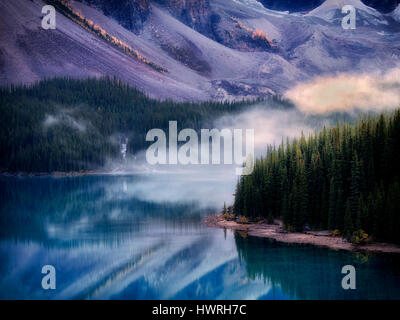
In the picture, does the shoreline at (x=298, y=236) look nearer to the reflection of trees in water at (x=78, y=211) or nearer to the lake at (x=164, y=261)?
the lake at (x=164, y=261)

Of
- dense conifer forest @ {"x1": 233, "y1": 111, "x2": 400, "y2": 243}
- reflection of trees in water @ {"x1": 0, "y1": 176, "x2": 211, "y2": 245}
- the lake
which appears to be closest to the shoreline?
dense conifer forest @ {"x1": 233, "y1": 111, "x2": 400, "y2": 243}

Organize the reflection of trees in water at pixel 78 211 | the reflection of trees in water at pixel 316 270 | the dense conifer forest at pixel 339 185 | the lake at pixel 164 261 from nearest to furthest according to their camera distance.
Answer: the reflection of trees in water at pixel 316 270 < the lake at pixel 164 261 < the dense conifer forest at pixel 339 185 < the reflection of trees in water at pixel 78 211

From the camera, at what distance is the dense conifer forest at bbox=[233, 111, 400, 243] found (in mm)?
43281

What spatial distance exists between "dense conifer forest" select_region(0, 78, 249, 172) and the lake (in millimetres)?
67552

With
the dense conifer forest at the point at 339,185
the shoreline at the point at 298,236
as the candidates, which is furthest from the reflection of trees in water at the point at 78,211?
the dense conifer forest at the point at 339,185

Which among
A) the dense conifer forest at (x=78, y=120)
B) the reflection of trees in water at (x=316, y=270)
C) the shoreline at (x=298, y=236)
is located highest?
the dense conifer forest at (x=78, y=120)

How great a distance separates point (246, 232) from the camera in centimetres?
5041

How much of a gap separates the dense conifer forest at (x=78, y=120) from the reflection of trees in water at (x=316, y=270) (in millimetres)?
94450

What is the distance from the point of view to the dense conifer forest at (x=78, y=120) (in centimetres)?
13325

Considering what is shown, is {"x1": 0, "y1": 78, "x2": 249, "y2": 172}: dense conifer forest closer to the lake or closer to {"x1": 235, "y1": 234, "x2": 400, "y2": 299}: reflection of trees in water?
the lake
